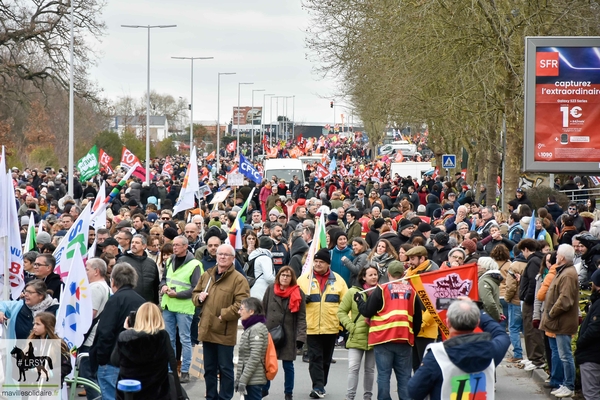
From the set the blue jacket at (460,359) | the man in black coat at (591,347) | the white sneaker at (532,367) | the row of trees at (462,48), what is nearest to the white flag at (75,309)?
the blue jacket at (460,359)

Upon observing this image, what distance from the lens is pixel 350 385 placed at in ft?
33.2

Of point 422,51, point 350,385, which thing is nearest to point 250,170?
point 422,51

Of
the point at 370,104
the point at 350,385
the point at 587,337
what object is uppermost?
the point at 370,104

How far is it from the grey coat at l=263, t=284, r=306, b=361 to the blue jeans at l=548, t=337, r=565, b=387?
2803 mm

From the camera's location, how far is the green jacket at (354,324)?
10.1m

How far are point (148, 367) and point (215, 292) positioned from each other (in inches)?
99.5

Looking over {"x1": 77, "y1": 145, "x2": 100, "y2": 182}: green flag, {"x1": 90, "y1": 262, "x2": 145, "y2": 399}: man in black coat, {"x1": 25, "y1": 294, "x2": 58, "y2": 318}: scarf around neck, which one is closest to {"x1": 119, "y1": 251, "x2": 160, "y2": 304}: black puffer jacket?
{"x1": 25, "y1": 294, "x2": 58, "y2": 318}: scarf around neck

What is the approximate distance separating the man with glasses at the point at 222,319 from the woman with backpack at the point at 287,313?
0.66 meters

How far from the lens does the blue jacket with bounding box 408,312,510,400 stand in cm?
633

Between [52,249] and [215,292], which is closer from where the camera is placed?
[215,292]

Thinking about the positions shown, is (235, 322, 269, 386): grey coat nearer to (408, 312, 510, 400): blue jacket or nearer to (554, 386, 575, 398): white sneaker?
(408, 312, 510, 400): blue jacket

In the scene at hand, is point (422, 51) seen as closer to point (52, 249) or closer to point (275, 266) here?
point (275, 266)

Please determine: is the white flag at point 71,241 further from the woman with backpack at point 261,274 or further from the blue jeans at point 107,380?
the woman with backpack at point 261,274

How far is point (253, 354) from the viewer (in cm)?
911
